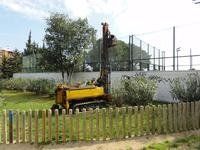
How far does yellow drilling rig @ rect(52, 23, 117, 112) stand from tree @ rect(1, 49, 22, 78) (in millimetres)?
38699

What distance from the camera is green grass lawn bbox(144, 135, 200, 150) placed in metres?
11.3

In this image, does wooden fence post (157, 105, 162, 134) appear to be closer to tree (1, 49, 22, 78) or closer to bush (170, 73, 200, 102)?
bush (170, 73, 200, 102)

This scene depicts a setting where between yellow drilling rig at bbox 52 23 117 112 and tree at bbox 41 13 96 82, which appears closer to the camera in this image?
yellow drilling rig at bbox 52 23 117 112

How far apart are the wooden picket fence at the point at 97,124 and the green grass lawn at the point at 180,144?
3.16ft

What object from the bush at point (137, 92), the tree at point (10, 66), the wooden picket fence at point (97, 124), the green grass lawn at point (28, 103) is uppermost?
the tree at point (10, 66)

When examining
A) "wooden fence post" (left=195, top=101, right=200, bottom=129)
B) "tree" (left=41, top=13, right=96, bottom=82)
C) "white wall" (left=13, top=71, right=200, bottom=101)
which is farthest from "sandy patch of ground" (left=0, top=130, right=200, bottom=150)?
"tree" (left=41, top=13, right=96, bottom=82)

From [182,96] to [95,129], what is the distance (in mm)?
7286

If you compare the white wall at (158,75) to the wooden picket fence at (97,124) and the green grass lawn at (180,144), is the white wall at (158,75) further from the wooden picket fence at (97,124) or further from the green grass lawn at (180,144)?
the green grass lawn at (180,144)

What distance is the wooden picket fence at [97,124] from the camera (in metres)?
12.0

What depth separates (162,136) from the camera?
12.6 m

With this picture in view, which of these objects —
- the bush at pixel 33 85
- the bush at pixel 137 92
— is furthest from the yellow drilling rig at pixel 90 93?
the bush at pixel 33 85

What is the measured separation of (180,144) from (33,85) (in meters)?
26.0

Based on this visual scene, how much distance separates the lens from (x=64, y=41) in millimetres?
32438

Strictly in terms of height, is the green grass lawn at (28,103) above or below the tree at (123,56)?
below
